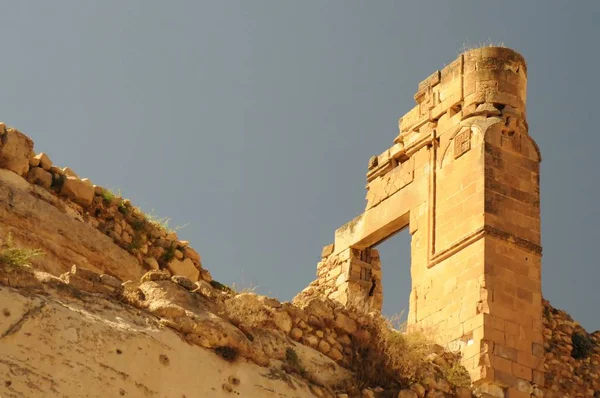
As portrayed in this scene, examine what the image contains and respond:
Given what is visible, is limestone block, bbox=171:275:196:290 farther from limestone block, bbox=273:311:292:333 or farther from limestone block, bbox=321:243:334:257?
limestone block, bbox=321:243:334:257

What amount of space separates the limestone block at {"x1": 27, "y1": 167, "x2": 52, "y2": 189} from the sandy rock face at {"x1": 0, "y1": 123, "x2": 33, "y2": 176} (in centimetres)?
11

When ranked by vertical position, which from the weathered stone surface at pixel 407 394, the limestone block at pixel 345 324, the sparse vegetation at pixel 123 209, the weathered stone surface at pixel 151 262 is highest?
the sparse vegetation at pixel 123 209

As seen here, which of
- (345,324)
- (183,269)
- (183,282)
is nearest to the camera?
(183,282)

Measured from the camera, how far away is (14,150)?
1490cm

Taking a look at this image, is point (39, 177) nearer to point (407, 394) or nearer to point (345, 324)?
point (345, 324)

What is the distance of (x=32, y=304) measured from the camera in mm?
10938

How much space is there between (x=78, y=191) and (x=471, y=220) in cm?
418

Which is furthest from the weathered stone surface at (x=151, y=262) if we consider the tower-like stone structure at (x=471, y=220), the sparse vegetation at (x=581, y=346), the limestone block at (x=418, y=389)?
the sparse vegetation at (x=581, y=346)

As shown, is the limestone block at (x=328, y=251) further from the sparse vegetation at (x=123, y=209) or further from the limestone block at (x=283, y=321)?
the limestone block at (x=283, y=321)

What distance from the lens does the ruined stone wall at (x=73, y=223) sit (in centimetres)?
1462

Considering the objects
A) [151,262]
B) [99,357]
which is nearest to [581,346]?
[151,262]

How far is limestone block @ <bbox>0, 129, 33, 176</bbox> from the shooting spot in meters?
14.8

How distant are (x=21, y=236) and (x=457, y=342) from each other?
449 cm

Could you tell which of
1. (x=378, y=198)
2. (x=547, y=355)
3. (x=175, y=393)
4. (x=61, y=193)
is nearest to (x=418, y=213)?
(x=378, y=198)
